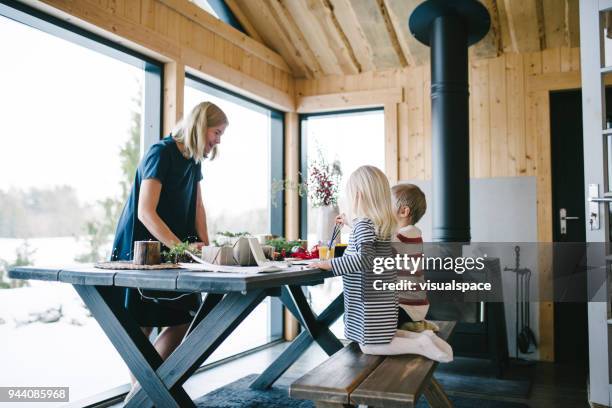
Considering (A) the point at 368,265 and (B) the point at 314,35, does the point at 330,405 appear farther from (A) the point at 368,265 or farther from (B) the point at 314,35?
(B) the point at 314,35

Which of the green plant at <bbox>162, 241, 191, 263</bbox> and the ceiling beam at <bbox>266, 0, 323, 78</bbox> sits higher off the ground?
the ceiling beam at <bbox>266, 0, 323, 78</bbox>

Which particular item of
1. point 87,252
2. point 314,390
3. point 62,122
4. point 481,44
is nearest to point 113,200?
point 87,252

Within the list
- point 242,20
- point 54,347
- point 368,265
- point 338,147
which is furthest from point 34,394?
point 338,147

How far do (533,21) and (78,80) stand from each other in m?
3.09

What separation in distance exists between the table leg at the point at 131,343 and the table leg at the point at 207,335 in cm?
4

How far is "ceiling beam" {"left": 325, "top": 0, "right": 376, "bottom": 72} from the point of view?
4.25 metres

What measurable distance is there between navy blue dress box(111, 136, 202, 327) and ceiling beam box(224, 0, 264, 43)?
2.17m

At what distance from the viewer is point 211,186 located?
4016mm

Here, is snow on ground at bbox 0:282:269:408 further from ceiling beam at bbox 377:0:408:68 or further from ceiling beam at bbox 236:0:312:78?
ceiling beam at bbox 377:0:408:68

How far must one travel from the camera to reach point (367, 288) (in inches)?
79.4

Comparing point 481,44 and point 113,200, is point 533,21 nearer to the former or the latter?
point 481,44

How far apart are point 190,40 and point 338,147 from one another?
180 centimetres

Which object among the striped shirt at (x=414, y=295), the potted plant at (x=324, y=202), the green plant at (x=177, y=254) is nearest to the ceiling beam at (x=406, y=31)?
the potted plant at (x=324, y=202)

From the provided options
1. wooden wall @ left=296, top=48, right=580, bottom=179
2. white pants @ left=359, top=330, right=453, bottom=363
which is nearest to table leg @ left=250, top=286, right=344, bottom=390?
white pants @ left=359, top=330, right=453, bottom=363
